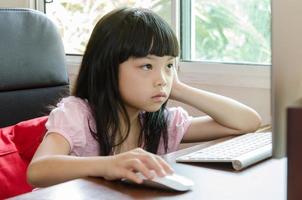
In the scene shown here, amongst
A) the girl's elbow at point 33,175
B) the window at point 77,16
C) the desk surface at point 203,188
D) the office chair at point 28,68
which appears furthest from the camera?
the window at point 77,16

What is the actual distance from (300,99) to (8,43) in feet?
4.42

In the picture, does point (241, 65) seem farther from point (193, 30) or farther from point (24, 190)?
point (24, 190)

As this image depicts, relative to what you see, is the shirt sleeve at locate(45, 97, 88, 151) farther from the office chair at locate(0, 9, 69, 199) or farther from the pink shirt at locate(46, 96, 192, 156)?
the office chair at locate(0, 9, 69, 199)

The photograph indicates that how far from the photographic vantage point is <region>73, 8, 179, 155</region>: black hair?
1.31 m

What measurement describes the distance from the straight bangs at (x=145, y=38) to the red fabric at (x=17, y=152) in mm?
413

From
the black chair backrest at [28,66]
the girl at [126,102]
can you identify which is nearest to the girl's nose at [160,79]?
the girl at [126,102]

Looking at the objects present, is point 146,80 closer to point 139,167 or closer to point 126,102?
point 126,102

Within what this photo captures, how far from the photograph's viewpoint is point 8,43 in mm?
1806

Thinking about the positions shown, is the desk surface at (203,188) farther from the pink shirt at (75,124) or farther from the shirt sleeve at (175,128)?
the shirt sleeve at (175,128)

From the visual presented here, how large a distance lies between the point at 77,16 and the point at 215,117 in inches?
49.8

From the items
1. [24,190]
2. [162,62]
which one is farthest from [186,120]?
[24,190]

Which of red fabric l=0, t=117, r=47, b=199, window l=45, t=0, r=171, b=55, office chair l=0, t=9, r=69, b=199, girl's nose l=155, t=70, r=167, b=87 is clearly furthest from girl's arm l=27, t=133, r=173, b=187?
window l=45, t=0, r=171, b=55

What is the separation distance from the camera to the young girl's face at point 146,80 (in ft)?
4.21

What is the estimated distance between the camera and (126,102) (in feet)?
4.43
